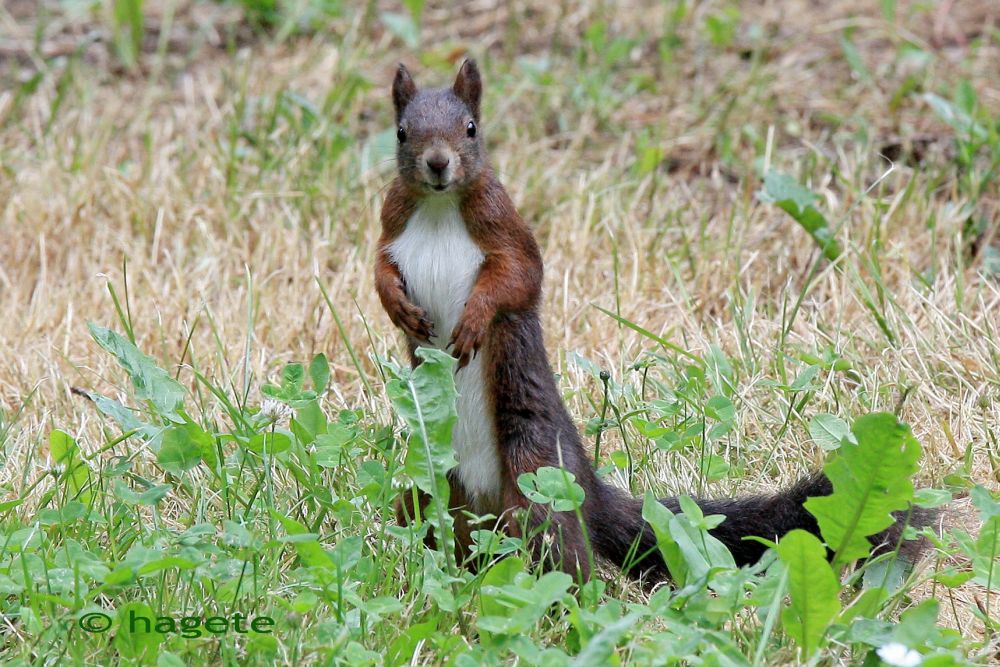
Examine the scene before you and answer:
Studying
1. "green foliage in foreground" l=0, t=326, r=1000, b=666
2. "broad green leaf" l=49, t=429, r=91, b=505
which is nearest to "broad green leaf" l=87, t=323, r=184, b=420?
"green foliage in foreground" l=0, t=326, r=1000, b=666

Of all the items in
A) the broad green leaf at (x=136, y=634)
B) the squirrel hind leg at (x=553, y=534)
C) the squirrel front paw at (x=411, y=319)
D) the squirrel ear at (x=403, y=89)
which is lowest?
the squirrel hind leg at (x=553, y=534)

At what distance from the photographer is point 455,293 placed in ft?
10.2

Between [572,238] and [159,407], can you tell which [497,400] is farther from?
[572,238]

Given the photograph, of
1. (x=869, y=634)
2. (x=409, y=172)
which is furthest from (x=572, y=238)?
(x=869, y=634)

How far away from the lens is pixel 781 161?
511 cm

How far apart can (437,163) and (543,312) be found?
1176 mm

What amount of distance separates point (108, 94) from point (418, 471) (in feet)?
12.4

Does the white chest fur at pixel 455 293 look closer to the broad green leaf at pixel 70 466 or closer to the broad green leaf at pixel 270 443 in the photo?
the broad green leaf at pixel 270 443

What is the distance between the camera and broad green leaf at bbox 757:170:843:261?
430cm

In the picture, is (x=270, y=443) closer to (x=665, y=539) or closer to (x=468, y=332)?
(x=468, y=332)

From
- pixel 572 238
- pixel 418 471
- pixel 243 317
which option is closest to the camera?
pixel 418 471

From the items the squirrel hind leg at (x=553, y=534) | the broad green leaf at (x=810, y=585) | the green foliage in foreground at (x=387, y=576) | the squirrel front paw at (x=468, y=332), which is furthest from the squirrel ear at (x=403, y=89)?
the broad green leaf at (x=810, y=585)

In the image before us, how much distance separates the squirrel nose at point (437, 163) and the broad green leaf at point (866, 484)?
111cm

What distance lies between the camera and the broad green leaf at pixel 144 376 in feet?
9.72
